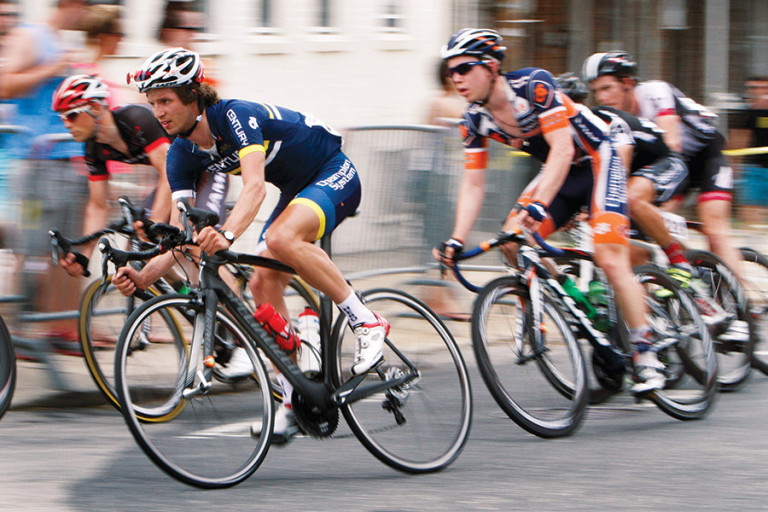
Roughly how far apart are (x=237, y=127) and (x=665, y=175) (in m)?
3.16

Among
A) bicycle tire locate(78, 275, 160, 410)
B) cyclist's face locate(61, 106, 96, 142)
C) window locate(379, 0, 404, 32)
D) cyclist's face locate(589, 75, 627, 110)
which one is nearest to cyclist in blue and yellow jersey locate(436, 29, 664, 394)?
cyclist's face locate(589, 75, 627, 110)

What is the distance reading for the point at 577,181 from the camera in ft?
20.8

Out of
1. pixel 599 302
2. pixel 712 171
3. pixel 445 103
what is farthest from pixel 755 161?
pixel 599 302

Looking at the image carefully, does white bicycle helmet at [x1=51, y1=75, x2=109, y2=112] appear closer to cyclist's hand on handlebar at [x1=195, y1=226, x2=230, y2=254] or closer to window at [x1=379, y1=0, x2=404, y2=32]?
cyclist's hand on handlebar at [x1=195, y1=226, x2=230, y2=254]

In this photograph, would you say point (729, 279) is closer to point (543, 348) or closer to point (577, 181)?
point (577, 181)

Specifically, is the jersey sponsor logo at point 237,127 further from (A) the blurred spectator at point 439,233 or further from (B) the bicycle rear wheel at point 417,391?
(A) the blurred spectator at point 439,233

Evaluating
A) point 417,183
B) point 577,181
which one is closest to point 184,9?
point 417,183

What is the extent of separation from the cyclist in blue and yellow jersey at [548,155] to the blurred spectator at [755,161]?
23.7 ft

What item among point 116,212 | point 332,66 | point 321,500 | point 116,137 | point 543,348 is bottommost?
point 321,500

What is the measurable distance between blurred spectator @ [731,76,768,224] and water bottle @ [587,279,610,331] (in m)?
7.35

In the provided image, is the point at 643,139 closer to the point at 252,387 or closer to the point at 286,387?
the point at 286,387

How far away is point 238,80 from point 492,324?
9.13m

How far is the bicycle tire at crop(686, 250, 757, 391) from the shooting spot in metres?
7.09

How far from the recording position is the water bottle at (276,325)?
16.6 ft
